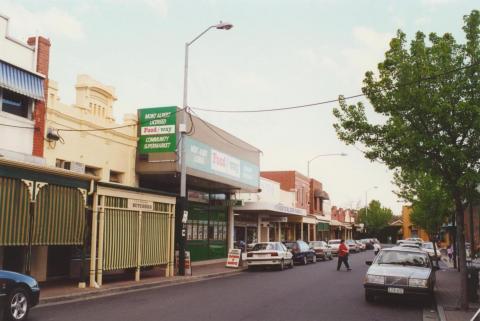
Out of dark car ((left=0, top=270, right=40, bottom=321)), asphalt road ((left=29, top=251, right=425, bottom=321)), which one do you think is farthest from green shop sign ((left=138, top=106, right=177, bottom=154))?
dark car ((left=0, top=270, right=40, bottom=321))

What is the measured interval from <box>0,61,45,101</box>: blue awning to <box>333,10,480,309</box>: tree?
1004 centimetres

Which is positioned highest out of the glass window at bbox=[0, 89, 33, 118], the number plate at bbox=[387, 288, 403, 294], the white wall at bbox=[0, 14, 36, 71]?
the white wall at bbox=[0, 14, 36, 71]

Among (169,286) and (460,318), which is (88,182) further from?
(460,318)

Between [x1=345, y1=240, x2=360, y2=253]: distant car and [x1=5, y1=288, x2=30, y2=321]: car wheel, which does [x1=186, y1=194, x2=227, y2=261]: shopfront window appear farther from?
[x1=345, y1=240, x2=360, y2=253]: distant car

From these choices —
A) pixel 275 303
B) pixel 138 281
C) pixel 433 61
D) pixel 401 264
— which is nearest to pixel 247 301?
pixel 275 303

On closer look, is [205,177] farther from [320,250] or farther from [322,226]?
[322,226]

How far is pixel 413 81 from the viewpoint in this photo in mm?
13492

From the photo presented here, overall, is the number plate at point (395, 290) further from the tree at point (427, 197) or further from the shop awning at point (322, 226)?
the shop awning at point (322, 226)

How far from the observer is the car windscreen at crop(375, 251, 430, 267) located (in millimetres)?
14305

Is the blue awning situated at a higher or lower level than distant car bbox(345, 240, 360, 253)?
higher

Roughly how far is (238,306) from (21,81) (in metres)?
9.71

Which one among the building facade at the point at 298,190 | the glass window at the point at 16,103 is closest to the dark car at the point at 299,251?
the building facade at the point at 298,190

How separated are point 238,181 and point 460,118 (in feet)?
60.2

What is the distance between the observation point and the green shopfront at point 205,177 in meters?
22.8
